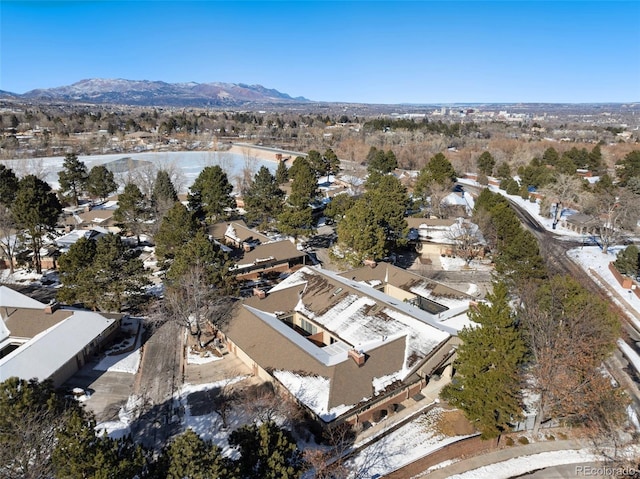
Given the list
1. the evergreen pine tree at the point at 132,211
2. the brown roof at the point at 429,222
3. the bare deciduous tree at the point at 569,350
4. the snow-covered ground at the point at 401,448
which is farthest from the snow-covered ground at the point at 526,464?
the evergreen pine tree at the point at 132,211

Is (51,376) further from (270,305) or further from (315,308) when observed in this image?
(315,308)

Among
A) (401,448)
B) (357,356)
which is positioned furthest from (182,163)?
(401,448)

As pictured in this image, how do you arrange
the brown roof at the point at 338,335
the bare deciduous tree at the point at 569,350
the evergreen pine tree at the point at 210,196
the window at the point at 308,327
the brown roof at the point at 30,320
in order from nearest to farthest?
the bare deciduous tree at the point at 569,350 < the brown roof at the point at 338,335 < the brown roof at the point at 30,320 < the window at the point at 308,327 < the evergreen pine tree at the point at 210,196

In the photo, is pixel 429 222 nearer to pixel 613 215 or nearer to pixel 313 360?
pixel 613 215

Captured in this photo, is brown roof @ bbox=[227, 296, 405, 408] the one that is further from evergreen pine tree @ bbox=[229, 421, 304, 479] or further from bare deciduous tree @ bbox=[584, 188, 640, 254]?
bare deciduous tree @ bbox=[584, 188, 640, 254]

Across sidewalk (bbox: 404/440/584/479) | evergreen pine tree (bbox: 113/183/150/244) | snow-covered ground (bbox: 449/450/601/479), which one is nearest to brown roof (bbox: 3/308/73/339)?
evergreen pine tree (bbox: 113/183/150/244)

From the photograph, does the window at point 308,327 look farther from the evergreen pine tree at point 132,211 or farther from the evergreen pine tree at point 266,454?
the evergreen pine tree at point 132,211
